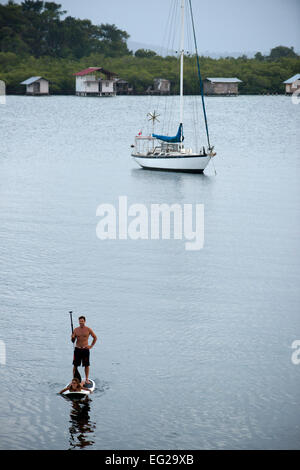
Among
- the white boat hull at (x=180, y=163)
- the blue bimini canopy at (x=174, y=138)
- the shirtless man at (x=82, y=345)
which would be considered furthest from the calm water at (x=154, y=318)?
the blue bimini canopy at (x=174, y=138)

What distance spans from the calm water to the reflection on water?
4 cm

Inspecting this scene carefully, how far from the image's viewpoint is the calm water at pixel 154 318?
742 inches

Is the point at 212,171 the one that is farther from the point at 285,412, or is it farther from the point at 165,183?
the point at 285,412

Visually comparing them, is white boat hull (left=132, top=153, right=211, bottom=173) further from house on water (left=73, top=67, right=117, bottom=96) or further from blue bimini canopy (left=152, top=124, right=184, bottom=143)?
house on water (left=73, top=67, right=117, bottom=96)

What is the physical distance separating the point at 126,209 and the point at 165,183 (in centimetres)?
1088

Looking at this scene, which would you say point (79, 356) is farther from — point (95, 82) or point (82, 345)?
point (95, 82)

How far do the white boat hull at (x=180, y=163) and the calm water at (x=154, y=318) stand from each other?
254 centimetres

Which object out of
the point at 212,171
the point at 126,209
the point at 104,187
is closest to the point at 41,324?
the point at 126,209

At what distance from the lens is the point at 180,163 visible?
194 ft

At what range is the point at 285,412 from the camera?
1956 cm

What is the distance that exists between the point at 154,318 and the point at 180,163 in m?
34.2

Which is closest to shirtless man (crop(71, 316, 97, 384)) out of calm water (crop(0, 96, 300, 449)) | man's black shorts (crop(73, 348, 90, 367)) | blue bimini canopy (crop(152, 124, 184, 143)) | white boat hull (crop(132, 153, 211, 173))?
man's black shorts (crop(73, 348, 90, 367))

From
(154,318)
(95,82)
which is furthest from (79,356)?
(95,82)

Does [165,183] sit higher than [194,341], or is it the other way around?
[165,183]
